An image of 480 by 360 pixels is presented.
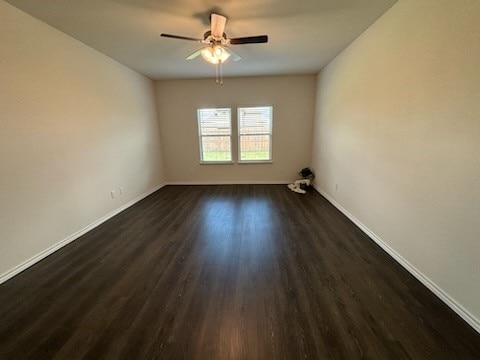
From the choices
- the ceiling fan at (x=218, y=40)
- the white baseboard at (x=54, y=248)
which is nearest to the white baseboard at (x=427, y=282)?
the ceiling fan at (x=218, y=40)

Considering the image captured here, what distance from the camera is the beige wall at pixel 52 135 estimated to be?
2023 mm

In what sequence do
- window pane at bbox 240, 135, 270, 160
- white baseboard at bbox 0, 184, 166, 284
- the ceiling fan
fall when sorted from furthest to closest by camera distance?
window pane at bbox 240, 135, 270, 160 < the ceiling fan < white baseboard at bbox 0, 184, 166, 284

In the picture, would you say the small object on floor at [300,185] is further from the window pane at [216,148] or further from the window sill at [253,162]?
the window pane at [216,148]

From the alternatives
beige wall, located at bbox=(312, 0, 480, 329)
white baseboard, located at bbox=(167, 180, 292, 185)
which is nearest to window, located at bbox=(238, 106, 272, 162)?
white baseboard, located at bbox=(167, 180, 292, 185)

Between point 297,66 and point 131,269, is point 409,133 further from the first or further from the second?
point 131,269

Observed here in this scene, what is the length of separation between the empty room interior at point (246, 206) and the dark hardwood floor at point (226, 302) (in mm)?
14

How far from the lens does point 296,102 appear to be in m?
4.86

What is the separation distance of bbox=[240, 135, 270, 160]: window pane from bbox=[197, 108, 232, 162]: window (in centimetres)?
34

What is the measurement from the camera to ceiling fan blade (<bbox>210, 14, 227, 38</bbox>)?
2.08 meters

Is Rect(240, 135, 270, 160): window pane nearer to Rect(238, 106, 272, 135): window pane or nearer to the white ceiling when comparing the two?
Rect(238, 106, 272, 135): window pane

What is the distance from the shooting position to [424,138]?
5.89 ft

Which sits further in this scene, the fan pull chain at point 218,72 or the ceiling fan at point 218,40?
the fan pull chain at point 218,72

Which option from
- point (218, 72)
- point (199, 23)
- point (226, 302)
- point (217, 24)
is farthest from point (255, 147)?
point (226, 302)

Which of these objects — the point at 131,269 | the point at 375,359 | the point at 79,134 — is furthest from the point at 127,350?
the point at 79,134
